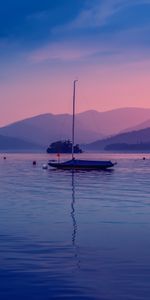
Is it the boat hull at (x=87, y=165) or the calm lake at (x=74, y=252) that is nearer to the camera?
the calm lake at (x=74, y=252)

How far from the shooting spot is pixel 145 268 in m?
15.9

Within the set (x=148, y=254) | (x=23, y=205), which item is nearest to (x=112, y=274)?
(x=148, y=254)

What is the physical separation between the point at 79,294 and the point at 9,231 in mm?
9860

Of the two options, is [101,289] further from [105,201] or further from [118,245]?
[105,201]

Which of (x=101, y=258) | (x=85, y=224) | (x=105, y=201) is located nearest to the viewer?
(x=101, y=258)

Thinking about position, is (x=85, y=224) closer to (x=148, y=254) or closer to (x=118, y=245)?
(x=118, y=245)

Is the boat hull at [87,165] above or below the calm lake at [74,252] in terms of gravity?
above

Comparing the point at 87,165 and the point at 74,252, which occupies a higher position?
the point at 87,165

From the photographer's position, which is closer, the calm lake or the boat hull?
the calm lake

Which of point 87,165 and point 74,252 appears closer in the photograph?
point 74,252

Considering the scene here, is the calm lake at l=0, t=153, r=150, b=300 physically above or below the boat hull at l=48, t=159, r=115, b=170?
below

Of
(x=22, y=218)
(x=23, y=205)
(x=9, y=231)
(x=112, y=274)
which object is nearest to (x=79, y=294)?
(x=112, y=274)

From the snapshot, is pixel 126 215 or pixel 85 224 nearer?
pixel 85 224

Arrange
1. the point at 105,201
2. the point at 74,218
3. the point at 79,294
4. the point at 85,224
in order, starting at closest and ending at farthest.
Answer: the point at 79,294
the point at 85,224
the point at 74,218
the point at 105,201
